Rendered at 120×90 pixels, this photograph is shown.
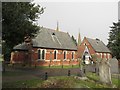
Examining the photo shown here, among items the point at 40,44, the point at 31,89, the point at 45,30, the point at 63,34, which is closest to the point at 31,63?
the point at 40,44

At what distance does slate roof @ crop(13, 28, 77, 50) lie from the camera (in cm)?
4380

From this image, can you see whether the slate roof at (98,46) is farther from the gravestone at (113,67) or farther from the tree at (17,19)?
the tree at (17,19)

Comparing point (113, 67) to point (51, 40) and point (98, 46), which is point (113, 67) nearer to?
point (51, 40)

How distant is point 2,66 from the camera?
2998 cm

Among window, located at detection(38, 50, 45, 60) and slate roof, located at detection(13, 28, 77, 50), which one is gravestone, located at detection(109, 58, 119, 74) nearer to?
slate roof, located at detection(13, 28, 77, 50)

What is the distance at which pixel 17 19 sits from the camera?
20031 mm

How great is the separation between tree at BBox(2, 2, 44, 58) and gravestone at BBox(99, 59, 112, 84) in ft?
29.7

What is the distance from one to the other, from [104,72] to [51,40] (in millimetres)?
29160

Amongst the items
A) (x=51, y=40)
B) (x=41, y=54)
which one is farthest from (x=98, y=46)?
(x=41, y=54)

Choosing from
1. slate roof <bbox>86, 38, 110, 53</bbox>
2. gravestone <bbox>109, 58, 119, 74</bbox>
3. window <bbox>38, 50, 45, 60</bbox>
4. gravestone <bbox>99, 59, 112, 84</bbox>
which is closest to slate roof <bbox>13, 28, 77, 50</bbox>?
window <bbox>38, 50, 45, 60</bbox>

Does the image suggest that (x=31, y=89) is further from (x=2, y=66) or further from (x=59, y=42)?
(x=59, y=42)

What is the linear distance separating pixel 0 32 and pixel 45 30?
29671 millimetres

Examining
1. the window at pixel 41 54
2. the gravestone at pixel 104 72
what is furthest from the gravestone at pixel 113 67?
the window at pixel 41 54

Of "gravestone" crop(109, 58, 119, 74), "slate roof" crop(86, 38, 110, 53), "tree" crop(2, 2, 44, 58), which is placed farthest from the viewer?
"slate roof" crop(86, 38, 110, 53)
